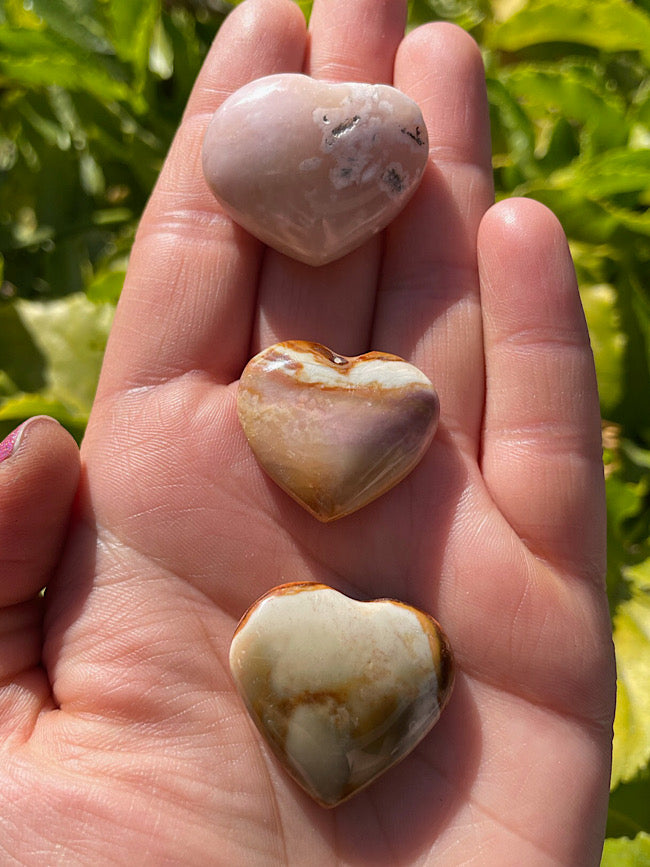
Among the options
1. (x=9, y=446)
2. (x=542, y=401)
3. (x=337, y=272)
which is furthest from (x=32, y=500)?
(x=542, y=401)

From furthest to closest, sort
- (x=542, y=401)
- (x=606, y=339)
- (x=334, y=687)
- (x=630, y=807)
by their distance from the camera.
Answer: (x=606, y=339), (x=630, y=807), (x=542, y=401), (x=334, y=687)

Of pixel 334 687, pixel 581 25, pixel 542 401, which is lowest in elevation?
pixel 334 687

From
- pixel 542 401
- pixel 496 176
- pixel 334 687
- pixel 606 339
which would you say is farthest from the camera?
pixel 496 176

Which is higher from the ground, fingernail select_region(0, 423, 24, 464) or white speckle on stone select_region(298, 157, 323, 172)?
white speckle on stone select_region(298, 157, 323, 172)

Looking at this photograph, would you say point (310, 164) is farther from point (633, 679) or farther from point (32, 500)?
point (633, 679)

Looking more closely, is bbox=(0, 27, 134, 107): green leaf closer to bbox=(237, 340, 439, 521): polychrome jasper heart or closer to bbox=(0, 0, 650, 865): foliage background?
bbox=(0, 0, 650, 865): foliage background

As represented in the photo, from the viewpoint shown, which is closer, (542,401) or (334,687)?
(334,687)

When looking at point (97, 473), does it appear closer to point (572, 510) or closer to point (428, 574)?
point (428, 574)

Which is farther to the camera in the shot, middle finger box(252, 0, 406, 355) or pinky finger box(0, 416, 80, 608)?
middle finger box(252, 0, 406, 355)

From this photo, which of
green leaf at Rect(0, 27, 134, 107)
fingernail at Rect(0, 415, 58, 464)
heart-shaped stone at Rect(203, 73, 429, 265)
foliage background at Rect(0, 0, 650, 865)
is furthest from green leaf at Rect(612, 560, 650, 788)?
green leaf at Rect(0, 27, 134, 107)
